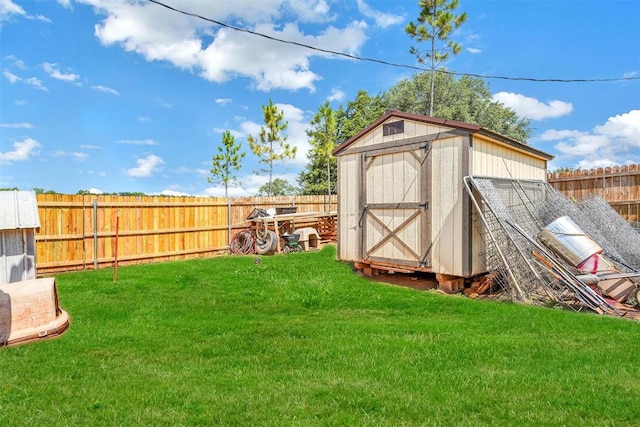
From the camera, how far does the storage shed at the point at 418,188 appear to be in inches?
275

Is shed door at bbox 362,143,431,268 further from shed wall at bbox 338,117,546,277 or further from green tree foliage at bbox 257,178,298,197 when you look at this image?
green tree foliage at bbox 257,178,298,197

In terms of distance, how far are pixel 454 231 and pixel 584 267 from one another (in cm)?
218

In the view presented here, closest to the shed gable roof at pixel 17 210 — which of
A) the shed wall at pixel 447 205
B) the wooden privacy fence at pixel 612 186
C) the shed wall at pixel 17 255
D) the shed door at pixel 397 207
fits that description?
the shed wall at pixel 17 255

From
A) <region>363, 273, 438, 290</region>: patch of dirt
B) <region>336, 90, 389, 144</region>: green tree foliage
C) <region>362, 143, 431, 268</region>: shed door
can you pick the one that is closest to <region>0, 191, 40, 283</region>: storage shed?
<region>362, 143, 431, 268</region>: shed door

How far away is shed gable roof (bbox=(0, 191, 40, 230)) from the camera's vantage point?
6566mm

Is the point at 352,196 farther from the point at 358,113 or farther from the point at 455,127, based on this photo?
the point at 358,113

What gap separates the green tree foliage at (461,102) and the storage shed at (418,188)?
16.4 metres

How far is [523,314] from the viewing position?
5176 mm

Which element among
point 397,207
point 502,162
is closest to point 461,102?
point 502,162

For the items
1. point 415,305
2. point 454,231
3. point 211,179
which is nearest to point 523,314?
point 415,305

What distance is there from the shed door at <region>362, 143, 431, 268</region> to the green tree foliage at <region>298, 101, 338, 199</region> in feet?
34.6

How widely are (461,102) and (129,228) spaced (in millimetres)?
21485

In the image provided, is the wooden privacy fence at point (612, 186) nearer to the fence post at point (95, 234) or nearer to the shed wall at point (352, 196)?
the shed wall at point (352, 196)

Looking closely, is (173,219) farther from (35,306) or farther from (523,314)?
(523,314)
